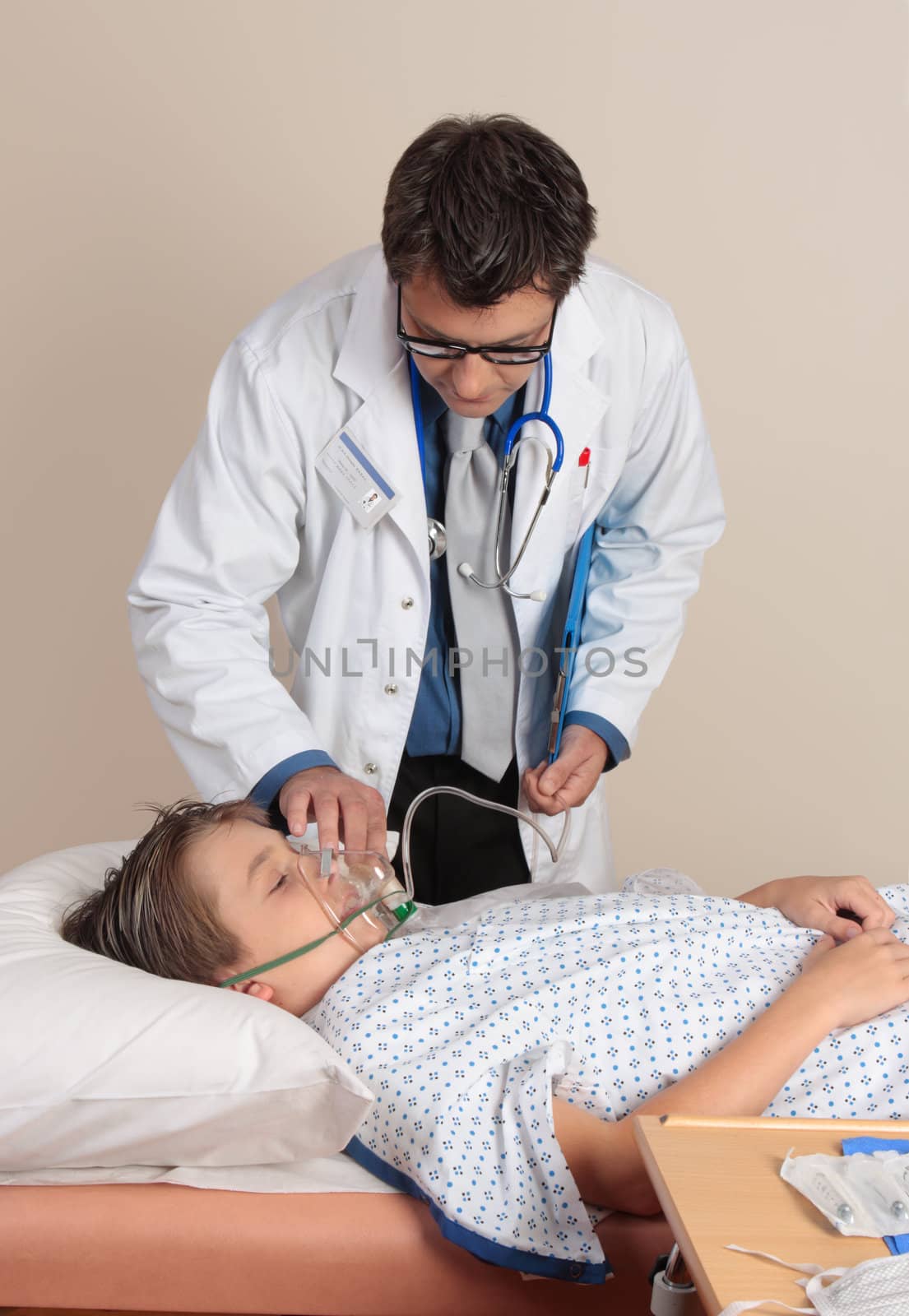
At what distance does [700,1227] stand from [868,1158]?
180 millimetres

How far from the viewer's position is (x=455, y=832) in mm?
2061

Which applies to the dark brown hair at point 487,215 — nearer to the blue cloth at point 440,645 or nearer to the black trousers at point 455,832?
the blue cloth at point 440,645

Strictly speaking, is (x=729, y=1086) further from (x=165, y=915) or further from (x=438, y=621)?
(x=438, y=621)

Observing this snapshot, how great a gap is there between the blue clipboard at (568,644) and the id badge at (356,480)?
0.32 metres

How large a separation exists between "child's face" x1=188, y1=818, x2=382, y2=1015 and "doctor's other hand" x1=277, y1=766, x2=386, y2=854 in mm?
46

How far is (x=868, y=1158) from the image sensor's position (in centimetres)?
100

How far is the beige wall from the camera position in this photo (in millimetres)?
2619

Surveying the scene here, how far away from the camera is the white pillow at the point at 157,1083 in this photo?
4.23ft

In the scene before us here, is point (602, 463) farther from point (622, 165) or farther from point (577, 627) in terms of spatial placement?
point (622, 165)

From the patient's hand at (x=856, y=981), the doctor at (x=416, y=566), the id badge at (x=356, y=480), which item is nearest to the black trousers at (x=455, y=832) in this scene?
the doctor at (x=416, y=566)

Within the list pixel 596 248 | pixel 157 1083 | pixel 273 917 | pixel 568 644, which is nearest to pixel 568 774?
pixel 568 644

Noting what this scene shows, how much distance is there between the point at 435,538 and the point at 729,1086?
0.92m

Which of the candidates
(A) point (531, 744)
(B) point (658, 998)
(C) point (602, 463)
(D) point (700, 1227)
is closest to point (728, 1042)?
(B) point (658, 998)

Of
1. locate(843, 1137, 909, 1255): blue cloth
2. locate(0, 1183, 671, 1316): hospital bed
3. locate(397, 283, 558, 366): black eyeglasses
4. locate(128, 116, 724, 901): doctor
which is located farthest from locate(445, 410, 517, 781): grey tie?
locate(843, 1137, 909, 1255): blue cloth
